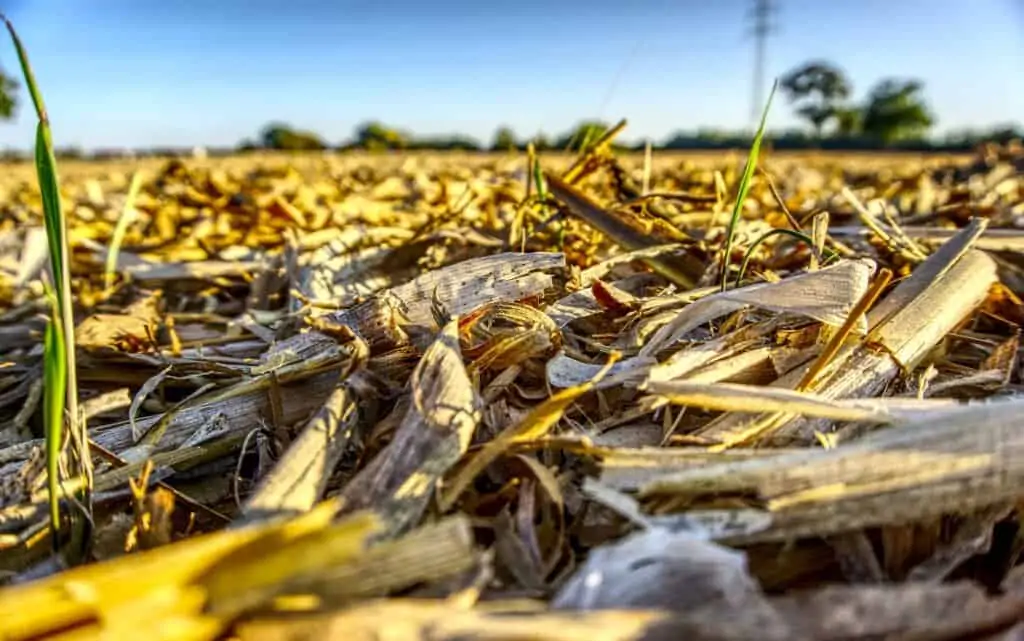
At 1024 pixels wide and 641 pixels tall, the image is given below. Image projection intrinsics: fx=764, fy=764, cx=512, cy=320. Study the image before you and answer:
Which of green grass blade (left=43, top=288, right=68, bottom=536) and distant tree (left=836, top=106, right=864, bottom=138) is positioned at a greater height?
distant tree (left=836, top=106, right=864, bottom=138)

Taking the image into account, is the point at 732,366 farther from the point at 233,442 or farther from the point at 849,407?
the point at 233,442

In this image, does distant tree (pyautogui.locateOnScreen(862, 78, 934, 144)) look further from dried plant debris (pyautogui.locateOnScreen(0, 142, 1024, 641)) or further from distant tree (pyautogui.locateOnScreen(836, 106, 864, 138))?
dried plant debris (pyautogui.locateOnScreen(0, 142, 1024, 641))

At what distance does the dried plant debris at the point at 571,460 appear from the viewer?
28.1 inches

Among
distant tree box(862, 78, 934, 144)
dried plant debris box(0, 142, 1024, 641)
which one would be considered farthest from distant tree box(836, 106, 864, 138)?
dried plant debris box(0, 142, 1024, 641)

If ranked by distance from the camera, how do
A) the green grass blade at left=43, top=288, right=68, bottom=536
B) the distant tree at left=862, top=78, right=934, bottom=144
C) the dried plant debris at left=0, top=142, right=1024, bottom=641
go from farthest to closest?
1. the distant tree at left=862, top=78, right=934, bottom=144
2. the green grass blade at left=43, top=288, right=68, bottom=536
3. the dried plant debris at left=0, top=142, right=1024, bottom=641

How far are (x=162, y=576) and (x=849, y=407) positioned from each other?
814mm

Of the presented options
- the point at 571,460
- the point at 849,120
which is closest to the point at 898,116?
the point at 849,120

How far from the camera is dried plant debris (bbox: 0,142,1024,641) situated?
714 millimetres

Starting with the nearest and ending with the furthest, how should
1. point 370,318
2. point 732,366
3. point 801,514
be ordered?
point 801,514
point 732,366
point 370,318

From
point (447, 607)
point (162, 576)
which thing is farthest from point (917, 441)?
point (162, 576)

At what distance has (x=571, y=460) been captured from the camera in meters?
1.04

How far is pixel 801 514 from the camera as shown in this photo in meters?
0.84

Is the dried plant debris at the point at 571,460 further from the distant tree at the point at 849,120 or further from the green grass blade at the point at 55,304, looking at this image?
the distant tree at the point at 849,120

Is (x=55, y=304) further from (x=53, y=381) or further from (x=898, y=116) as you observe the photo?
(x=898, y=116)
